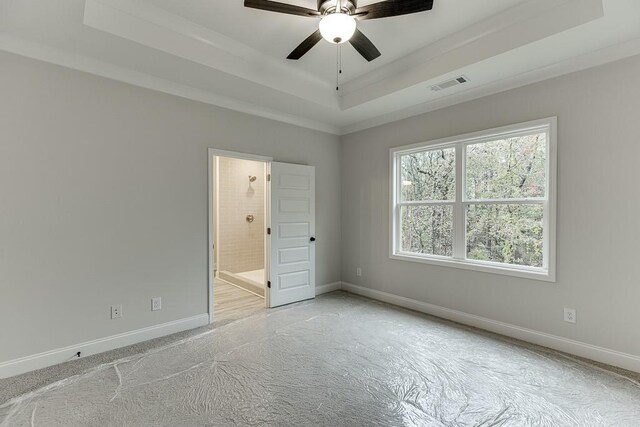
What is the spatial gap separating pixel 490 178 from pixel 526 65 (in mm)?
1157

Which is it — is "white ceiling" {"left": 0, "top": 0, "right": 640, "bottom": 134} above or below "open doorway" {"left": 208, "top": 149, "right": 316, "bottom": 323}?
above

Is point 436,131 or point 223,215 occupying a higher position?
point 436,131

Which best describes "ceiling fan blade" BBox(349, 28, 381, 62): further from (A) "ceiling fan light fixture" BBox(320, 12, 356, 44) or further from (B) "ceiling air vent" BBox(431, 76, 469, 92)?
(B) "ceiling air vent" BBox(431, 76, 469, 92)

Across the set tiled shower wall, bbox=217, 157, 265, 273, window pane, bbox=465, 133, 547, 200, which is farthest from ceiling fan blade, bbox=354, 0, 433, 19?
tiled shower wall, bbox=217, 157, 265, 273

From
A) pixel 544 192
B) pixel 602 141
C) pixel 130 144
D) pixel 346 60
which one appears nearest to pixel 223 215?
pixel 130 144

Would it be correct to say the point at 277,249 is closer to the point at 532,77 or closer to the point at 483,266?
the point at 483,266

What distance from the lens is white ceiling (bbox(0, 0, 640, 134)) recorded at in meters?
2.29

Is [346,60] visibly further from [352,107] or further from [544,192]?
[544,192]

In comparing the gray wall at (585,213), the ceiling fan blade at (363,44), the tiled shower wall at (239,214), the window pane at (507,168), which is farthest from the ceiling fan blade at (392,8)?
the tiled shower wall at (239,214)

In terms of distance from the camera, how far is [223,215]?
595 centimetres

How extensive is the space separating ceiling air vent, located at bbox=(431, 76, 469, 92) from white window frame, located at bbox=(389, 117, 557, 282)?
0.61 m

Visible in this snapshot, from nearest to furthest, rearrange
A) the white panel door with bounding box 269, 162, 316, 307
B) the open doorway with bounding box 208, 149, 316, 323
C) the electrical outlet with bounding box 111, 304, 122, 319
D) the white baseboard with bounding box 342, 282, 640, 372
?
the white baseboard with bounding box 342, 282, 640, 372 < the electrical outlet with bounding box 111, 304, 122, 319 < the open doorway with bounding box 208, 149, 316, 323 < the white panel door with bounding box 269, 162, 316, 307

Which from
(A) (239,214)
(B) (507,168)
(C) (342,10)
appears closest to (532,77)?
(B) (507,168)

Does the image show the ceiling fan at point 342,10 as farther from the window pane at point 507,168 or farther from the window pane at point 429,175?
the window pane at point 429,175
